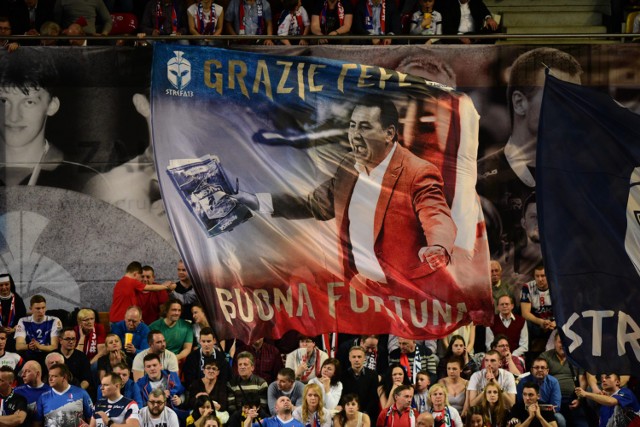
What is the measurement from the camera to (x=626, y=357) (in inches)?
390

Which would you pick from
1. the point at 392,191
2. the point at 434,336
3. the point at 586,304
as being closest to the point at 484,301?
the point at 434,336

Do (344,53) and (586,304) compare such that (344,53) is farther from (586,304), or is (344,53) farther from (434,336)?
(586,304)

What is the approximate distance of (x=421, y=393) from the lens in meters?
15.1

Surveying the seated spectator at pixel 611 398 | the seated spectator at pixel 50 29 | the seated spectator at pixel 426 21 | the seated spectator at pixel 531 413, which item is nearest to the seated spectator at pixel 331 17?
the seated spectator at pixel 426 21

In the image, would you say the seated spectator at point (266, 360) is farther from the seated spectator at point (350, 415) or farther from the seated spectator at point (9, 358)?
the seated spectator at point (9, 358)

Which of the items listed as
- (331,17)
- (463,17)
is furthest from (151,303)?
(463,17)

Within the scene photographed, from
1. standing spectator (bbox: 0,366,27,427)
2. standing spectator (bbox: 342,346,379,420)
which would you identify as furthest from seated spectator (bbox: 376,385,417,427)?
standing spectator (bbox: 0,366,27,427)

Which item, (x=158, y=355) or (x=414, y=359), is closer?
(x=158, y=355)

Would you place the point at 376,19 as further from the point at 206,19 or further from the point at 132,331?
the point at 132,331

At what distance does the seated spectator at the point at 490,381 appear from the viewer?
15.1m

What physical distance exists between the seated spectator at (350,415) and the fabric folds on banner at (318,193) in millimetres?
1869

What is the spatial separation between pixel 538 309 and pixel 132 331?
16.1 ft

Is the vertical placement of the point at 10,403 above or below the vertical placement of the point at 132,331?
below

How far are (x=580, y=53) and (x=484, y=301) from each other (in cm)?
575
